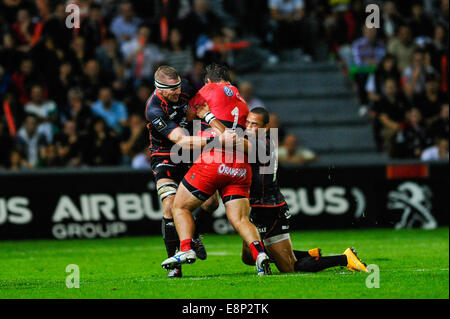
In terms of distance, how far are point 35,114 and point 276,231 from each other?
8.91 meters

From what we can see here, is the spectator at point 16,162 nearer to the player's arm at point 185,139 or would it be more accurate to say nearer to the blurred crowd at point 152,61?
the blurred crowd at point 152,61

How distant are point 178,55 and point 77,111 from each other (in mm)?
2699

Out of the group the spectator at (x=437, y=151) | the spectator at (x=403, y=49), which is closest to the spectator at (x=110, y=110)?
the spectator at (x=437, y=151)

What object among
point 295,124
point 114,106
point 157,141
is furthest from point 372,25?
point 157,141

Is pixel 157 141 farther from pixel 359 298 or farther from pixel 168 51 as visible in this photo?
pixel 168 51

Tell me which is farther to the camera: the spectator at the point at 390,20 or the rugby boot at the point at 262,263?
the spectator at the point at 390,20

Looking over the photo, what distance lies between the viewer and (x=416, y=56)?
62.3ft

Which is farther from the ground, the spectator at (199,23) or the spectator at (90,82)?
the spectator at (199,23)

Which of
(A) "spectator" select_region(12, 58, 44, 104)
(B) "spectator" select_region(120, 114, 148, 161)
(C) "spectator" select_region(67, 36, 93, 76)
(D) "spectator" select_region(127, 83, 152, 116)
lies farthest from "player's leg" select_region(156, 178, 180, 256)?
(C) "spectator" select_region(67, 36, 93, 76)

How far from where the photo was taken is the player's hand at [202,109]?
377 inches

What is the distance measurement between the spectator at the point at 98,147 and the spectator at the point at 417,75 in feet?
21.6

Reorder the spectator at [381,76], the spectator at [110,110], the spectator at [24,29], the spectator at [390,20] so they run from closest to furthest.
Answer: the spectator at [110,110], the spectator at [24,29], the spectator at [381,76], the spectator at [390,20]

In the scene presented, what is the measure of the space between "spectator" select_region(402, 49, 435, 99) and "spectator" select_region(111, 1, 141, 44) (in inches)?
241

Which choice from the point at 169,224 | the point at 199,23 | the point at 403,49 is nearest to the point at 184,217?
the point at 169,224
